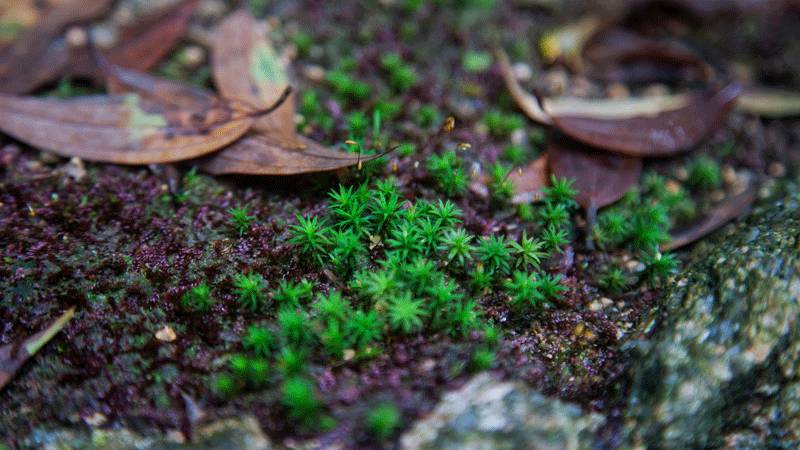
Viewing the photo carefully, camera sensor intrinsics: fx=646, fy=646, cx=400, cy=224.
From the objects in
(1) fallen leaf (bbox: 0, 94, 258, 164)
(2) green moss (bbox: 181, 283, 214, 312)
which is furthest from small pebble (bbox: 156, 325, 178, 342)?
(1) fallen leaf (bbox: 0, 94, 258, 164)

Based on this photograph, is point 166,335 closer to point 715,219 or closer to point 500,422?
point 500,422

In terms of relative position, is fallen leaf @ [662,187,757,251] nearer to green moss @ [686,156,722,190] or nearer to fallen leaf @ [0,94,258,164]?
green moss @ [686,156,722,190]

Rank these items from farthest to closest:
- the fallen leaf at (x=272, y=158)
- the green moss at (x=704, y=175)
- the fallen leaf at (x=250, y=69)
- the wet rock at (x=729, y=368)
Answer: the green moss at (x=704, y=175) < the fallen leaf at (x=250, y=69) < the fallen leaf at (x=272, y=158) < the wet rock at (x=729, y=368)

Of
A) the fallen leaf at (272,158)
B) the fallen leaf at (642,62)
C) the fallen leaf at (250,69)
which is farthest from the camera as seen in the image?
the fallen leaf at (642,62)

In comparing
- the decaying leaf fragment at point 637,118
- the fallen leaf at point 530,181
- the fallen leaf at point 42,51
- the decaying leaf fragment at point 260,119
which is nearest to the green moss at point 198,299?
the decaying leaf fragment at point 260,119

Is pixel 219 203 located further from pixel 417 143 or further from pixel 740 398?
pixel 740 398

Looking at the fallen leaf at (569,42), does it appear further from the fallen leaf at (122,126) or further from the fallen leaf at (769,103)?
the fallen leaf at (122,126)

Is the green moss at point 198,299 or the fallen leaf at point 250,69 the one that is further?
the fallen leaf at point 250,69
